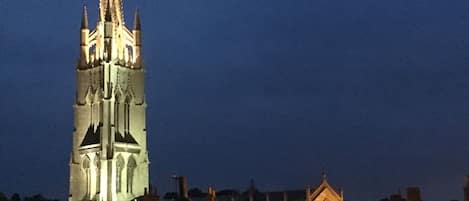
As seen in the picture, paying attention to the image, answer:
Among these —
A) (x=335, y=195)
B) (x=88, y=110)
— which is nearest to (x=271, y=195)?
(x=335, y=195)

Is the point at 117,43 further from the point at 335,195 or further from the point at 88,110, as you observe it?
the point at 335,195

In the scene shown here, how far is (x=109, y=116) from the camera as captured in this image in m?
109

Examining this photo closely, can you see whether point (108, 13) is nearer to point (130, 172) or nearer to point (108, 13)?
point (108, 13)

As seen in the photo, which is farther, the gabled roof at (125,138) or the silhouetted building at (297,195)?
the gabled roof at (125,138)

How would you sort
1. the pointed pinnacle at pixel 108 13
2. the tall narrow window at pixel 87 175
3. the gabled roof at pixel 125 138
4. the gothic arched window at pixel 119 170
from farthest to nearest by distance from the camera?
the pointed pinnacle at pixel 108 13, the gabled roof at pixel 125 138, the tall narrow window at pixel 87 175, the gothic arched window at pixel 119 170

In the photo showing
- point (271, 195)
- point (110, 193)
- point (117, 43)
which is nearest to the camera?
point (271, 195)

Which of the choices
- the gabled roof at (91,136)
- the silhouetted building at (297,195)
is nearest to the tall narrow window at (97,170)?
the gabled roof at (91,136)

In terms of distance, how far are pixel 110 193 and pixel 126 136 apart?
7.88 metres

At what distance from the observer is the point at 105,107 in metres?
109

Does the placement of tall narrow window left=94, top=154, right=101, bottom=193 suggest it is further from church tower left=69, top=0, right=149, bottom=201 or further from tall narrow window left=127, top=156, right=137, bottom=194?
tall narrow window left=127, top=156, right=137, bottom=194

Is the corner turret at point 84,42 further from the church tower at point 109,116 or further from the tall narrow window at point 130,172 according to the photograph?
the tall narrow window at point 130,172

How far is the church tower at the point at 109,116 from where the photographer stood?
107938 mm

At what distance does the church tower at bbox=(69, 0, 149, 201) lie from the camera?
108 meters

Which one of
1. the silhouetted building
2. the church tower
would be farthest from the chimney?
the church tower
